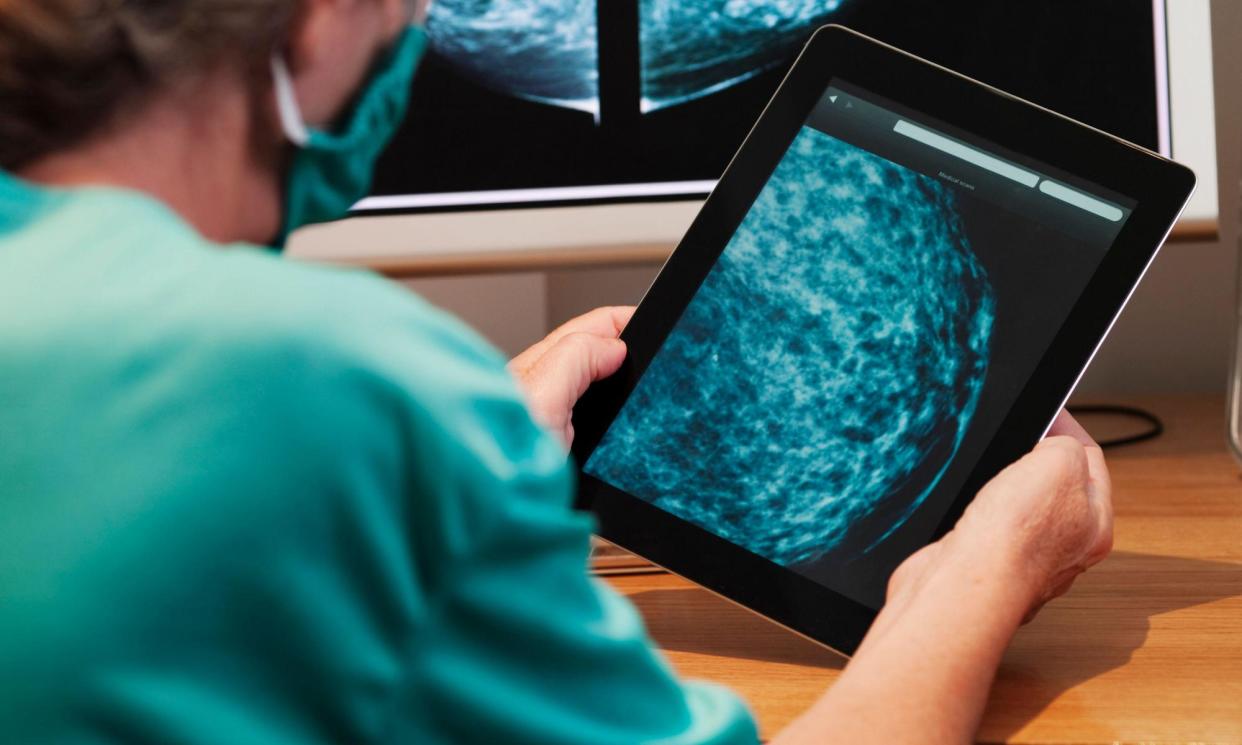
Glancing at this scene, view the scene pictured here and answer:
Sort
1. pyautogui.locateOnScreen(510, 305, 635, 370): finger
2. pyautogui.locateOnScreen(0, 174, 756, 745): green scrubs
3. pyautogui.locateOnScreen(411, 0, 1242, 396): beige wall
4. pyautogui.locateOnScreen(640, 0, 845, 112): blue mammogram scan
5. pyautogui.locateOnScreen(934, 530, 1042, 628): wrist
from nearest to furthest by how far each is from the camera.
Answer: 1. pyautogui.locateOnScreen(0, 174, 756, 745): green scrubs
2. pyautogui.locateOnScreen(934, 530, 1042, 628): wrist
3. pyautogui.locateOnScreen(510, 305, 635, 370): finger
4. pyautogui.locateOnScreen(640, 0, 845, 112): blue mammogram scan
5. pyautogui.locateOnScreen(411, 0, 1242, 396): beige wall

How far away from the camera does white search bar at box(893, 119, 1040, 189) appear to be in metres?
0.72

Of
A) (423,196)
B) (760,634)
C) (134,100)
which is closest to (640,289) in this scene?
(423,196)

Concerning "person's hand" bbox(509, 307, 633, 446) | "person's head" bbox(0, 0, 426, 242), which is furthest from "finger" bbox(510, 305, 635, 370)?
"person's head" bbox(0, 0, 426, 242)

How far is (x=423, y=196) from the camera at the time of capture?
0.98m

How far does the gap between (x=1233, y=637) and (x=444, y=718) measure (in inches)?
18.5

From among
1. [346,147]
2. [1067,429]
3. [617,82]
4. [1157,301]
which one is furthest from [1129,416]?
[346,147]

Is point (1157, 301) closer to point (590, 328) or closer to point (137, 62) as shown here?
point (590, 328)

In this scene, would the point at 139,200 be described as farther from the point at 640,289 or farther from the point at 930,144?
the point at 640,289

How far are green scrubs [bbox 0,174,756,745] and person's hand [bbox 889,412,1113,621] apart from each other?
0.98 feet

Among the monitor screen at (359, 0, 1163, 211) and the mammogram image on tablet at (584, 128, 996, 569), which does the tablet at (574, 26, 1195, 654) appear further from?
the monitor screen at (359, 0, 1163, 211)

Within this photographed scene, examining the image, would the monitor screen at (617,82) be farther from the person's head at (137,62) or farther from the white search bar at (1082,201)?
the person's head at (137,62)

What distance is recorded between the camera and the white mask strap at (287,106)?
0.46m

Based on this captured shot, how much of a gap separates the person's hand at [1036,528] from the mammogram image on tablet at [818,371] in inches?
2.0

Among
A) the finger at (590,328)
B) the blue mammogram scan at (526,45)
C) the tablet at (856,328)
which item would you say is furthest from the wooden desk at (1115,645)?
the blue mammogram scan at (526,45)
